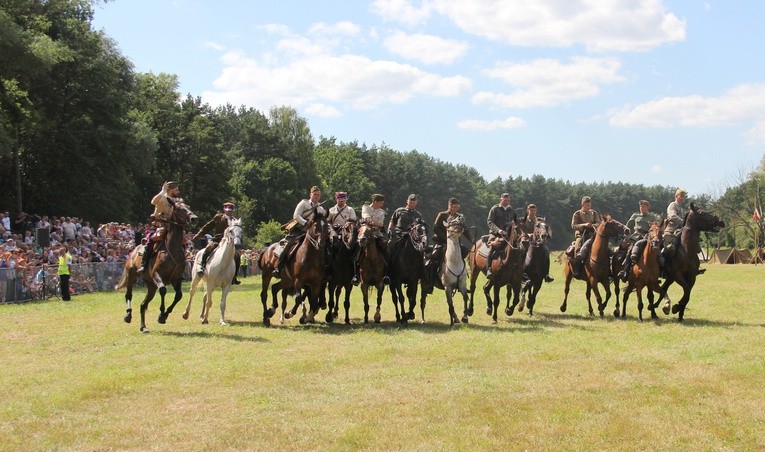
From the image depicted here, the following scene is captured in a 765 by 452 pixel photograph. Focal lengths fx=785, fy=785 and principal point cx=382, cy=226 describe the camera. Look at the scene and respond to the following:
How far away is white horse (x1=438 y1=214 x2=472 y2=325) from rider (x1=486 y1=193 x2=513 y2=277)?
1449mm

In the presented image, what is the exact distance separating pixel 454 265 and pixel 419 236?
41.5 inches

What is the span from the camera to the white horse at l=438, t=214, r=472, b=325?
1800 cm

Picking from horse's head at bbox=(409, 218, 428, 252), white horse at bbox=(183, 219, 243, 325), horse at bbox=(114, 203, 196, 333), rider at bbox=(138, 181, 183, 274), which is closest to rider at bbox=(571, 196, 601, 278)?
horse's head at bbox=(409, 218, 428, 252)

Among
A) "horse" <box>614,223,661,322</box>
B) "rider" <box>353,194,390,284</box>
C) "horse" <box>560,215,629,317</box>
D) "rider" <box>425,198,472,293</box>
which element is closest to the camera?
"rider" <box>353,194,390,284</box>

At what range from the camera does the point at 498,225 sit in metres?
19.9

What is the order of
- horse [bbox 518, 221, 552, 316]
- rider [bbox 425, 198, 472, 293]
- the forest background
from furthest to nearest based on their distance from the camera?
1. the forest background
2. horse [bbox 518, 221, 552, 316]
3. rider [bbox 425, 198, 472, 293]

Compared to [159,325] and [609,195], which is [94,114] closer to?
[159,325]

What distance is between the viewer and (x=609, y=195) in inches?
7244

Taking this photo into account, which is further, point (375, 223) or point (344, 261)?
point (344, 261)

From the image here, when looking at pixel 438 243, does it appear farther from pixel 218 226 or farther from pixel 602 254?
pixel 218 226

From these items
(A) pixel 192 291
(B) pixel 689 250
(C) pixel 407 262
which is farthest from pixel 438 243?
(A) pixel 192 291

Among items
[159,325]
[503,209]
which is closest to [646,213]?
[503,209]

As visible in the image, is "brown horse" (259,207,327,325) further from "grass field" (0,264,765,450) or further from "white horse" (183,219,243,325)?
"white horse" (183,219,243,325)

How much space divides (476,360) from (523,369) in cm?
112
